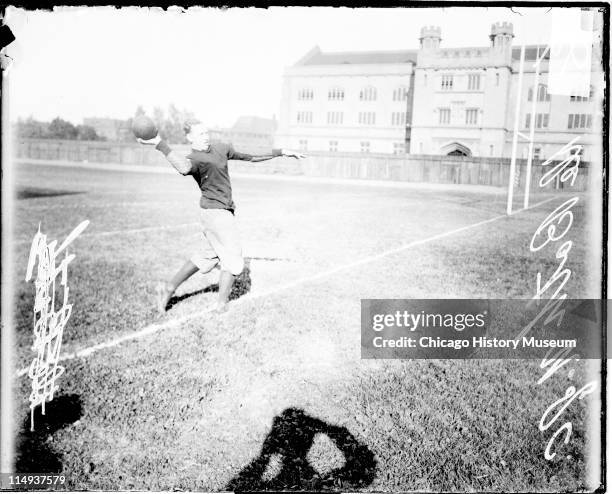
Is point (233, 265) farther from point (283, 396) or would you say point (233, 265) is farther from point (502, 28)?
point (502, 28)

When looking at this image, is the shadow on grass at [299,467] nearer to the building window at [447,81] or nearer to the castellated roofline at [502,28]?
the castellated roofline at [502,28]

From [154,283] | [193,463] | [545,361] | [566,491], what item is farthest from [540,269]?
[193,463]

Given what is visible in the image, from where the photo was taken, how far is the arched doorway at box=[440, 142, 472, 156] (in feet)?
130

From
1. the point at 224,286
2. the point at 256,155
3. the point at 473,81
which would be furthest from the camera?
the point at 473,81

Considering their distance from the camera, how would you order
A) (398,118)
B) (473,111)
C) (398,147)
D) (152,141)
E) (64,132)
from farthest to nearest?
(398,147) → (398,118) → (473,111) → (64,132) → (152,141)

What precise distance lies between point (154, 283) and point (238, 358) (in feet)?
8.49

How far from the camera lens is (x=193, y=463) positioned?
2.78 meters

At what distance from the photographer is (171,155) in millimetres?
3980

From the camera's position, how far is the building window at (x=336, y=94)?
146 ft

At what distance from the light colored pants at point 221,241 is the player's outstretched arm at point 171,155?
0.54 m

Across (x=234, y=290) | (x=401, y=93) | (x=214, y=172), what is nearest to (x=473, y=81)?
(x=234, y=290)

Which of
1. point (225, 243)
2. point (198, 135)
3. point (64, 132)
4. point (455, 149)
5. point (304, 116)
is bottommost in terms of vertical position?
point (225, 243)

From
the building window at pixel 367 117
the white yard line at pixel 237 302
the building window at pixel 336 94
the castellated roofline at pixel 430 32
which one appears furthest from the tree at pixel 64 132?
the castellated roofline at pixel 430 32

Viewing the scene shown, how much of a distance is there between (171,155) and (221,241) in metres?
1.12
